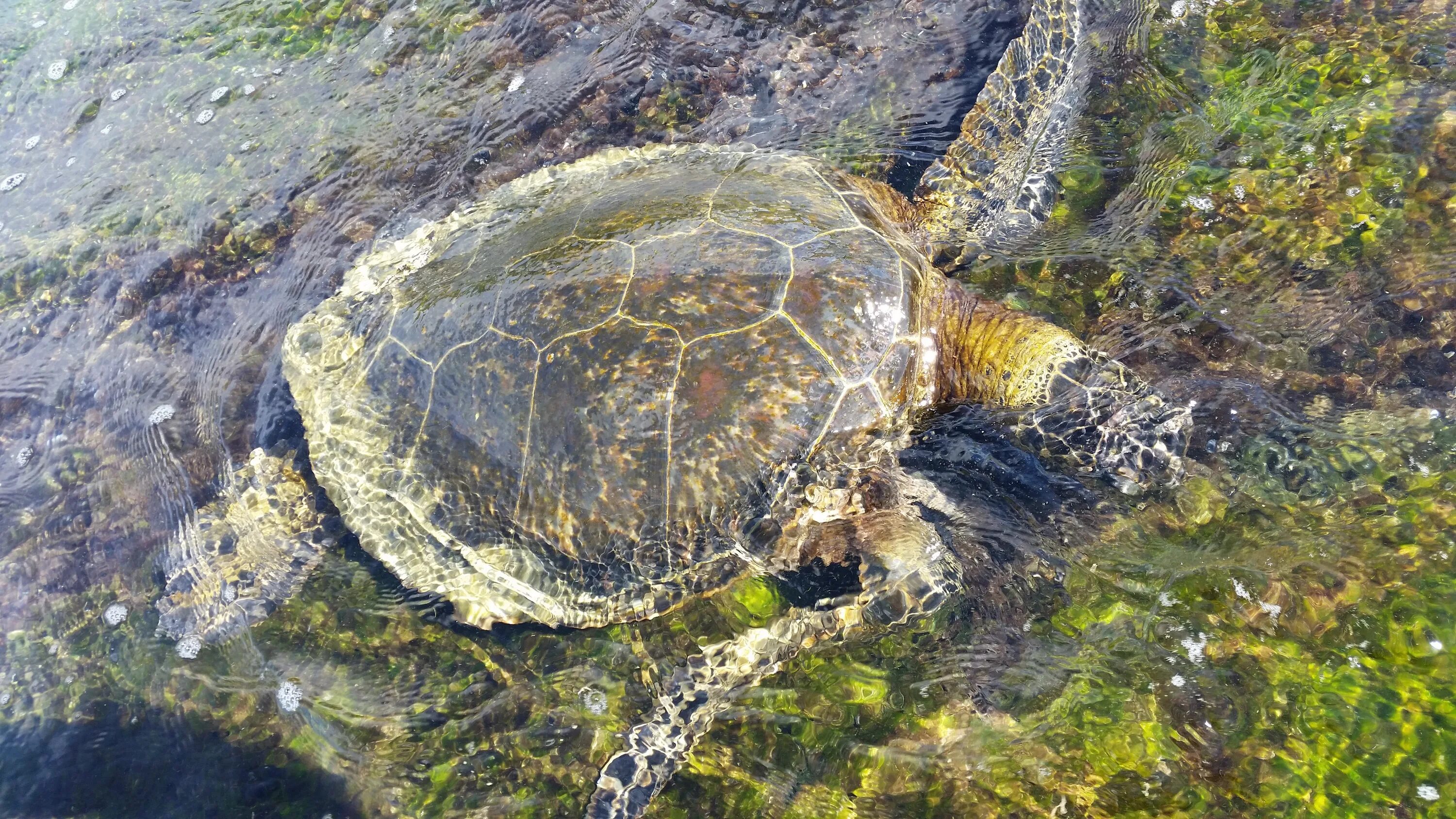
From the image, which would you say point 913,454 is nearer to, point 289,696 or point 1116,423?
point 1116,423

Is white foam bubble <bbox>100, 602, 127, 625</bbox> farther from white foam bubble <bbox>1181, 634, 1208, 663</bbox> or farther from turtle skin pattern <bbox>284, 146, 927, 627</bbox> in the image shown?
white foam bubble <bbox>1181, 634, 1208, 663</bbox>

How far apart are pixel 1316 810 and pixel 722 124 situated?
464 centimetres

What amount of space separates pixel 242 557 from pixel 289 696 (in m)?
0.81

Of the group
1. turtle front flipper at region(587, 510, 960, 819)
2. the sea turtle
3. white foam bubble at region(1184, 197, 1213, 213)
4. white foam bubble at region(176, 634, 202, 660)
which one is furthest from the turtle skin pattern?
white foam bubble at region(1184, 197, 1213, 213)

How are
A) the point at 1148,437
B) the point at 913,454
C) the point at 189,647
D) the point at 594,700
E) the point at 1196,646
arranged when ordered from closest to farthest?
the point at 1196,646, the point at 1148,437, the point at 594,700, the point at 913,454, the point at 189,647

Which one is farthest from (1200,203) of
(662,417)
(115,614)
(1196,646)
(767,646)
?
(115,614)

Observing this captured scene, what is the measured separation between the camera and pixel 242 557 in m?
3.84

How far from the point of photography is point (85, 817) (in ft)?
11.2

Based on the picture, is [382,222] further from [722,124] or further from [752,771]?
[752,771]

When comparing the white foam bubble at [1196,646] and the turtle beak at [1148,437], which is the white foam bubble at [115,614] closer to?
the turtle beak at [1148,437]

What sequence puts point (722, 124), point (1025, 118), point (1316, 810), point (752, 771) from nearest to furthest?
point (1316, 810) < point (752, 771) < point (1025, 118) < point (722, 124)

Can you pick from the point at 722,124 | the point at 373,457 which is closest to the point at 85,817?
the point at 373,457

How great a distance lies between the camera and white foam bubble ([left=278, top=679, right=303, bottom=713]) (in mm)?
3611

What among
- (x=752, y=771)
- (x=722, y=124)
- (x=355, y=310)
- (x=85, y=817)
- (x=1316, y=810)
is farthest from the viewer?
(x=722, y=124)
